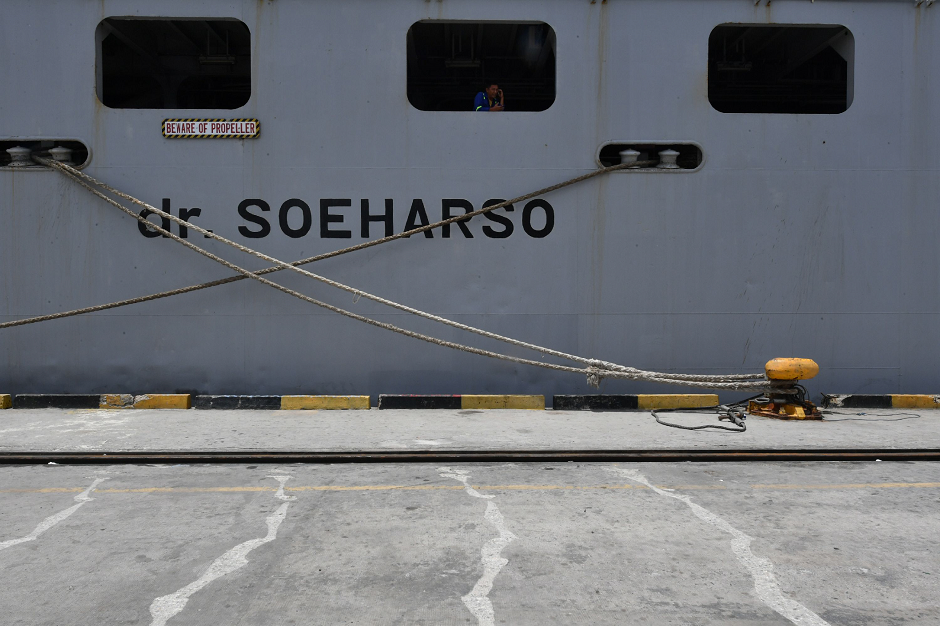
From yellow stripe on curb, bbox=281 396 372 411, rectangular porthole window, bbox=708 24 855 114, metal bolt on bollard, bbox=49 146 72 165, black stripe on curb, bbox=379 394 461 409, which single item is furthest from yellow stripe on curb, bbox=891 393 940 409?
metal bolt on bollard, bbox=49 146 72 165

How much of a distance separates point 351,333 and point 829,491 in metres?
4.78

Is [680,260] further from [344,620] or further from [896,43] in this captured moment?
Answer: [344,620]

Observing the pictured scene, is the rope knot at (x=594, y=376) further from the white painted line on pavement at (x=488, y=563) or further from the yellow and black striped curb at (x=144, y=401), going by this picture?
the yellow and black striped curb at (x=144, y=401)

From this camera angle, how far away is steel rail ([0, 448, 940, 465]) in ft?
16.2

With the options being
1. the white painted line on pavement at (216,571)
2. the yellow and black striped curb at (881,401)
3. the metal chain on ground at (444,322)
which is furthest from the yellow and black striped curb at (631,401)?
the white painted line on pavement at (216,571)

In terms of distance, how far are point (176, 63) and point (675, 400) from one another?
834 cm

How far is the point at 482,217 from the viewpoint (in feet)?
23.7

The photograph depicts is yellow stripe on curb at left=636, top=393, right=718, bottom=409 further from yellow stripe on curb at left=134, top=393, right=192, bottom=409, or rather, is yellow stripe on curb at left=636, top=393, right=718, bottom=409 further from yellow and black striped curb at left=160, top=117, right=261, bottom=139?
yellow and black striped curb at left=160, top=117, right=261, bottom=139

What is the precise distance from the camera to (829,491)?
4.23 metres

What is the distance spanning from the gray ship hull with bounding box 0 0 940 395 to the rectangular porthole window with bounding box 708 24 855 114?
1.72 meters

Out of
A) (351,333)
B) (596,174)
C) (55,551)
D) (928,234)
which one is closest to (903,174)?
(928,234)

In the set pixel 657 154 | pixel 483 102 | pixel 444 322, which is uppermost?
pixel 483 102

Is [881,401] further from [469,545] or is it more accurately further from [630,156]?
[469,545]

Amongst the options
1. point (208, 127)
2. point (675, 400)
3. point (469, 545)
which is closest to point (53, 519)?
point (469, 545)
